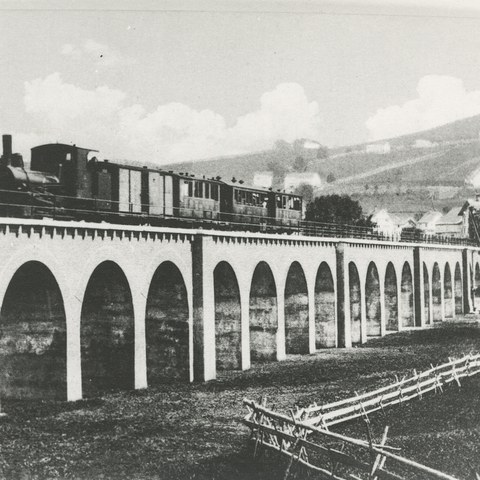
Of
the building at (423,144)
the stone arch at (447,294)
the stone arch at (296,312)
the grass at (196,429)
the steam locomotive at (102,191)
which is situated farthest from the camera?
the building at (423,144)

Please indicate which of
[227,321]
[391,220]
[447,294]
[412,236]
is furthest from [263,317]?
[391,220]

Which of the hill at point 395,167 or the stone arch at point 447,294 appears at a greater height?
the hill at point 395,167

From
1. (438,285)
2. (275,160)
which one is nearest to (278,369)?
(438,285)

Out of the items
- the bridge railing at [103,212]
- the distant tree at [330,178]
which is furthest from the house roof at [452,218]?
the bridge railing at [103,212]

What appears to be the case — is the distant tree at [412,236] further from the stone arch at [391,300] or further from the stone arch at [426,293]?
the stone arch at [391,300]

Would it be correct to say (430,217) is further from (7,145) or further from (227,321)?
(7,145)

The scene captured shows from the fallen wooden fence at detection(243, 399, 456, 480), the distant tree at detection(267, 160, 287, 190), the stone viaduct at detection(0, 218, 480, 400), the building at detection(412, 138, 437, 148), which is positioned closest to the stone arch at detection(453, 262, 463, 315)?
the stone viaduct at detection(0, 218, 480, 400)
